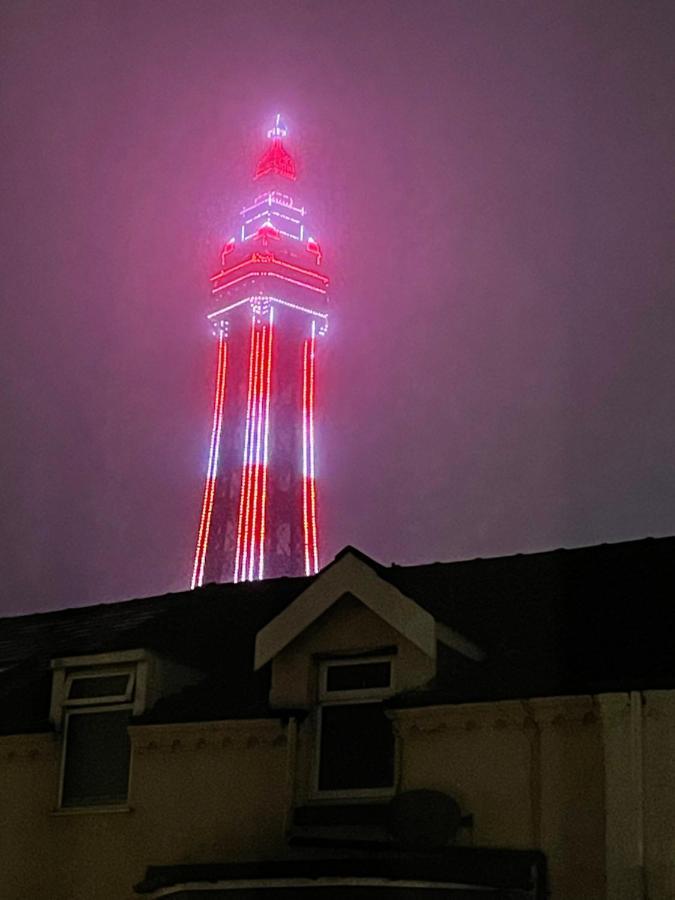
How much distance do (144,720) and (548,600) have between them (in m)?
1.06

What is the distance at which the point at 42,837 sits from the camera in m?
3.64

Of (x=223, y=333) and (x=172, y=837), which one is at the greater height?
(x=223, y=333)

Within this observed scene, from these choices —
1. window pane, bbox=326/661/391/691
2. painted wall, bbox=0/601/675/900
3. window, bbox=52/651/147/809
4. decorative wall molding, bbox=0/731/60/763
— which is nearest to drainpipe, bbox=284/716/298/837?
painted wall, bbox=0/601/675/900

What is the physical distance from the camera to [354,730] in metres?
3.41

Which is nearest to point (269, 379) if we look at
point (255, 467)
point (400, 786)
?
point (255, 467)

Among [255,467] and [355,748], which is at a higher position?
[255,467]

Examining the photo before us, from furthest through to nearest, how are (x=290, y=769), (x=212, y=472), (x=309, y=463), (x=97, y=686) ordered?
(x=309, y=463) < (x=212, y=472) < (x=97, y=686) < (x=290, y=769)

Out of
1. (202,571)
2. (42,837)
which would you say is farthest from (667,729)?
(202,571)

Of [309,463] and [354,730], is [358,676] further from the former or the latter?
[309,463]

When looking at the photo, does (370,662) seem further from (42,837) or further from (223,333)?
(223,333)

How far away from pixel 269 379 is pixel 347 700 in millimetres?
3990

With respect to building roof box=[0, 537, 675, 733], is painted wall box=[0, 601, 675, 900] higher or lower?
lower

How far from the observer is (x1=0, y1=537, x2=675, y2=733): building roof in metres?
3.18

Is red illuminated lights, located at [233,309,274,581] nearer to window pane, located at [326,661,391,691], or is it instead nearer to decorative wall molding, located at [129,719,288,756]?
decorative wall molding, located at [129,719,288,756]
